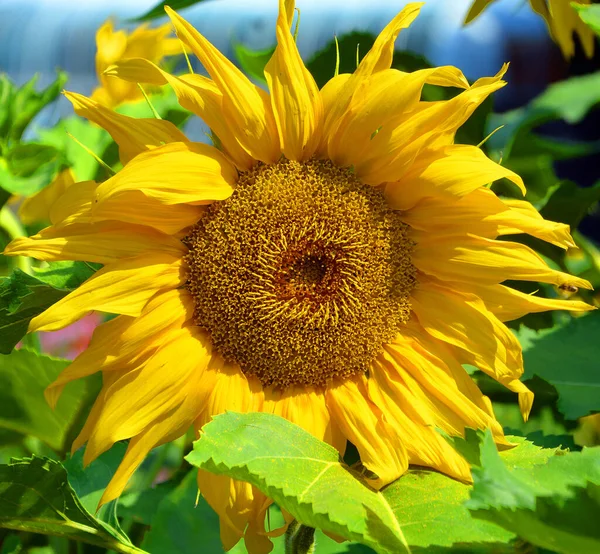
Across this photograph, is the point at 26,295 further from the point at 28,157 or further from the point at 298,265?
the point at 28,157

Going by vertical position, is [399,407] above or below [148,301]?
below

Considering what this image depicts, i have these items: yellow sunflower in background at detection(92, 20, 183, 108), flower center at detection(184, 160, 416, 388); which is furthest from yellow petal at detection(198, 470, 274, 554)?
yellow sunflower in background at detection(92, 20, 183, 108)

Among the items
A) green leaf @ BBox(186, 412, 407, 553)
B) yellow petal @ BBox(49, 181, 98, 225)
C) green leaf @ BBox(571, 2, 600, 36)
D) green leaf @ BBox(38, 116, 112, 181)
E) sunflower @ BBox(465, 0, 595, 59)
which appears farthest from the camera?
green leaf @ BBox(38, 116, 112, 181)

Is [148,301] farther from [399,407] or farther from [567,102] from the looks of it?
[567,102]

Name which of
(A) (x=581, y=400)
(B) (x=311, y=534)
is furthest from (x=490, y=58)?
(B) (x=311, y=534)

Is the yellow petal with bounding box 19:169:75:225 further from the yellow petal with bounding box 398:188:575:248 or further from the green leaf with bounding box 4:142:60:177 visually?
the yellow petal with bounding box 398:188:575:248
